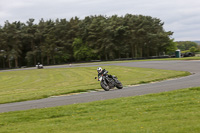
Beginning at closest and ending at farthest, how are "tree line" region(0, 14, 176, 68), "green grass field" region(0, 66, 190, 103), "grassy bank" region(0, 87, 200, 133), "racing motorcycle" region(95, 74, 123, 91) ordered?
"grassy bank" region(0, 87, 200, 133) < "racing motorcycle" region(95, 74, 123, 91) < "green grass field" region(0, 66, 190, 103) < "tree line" region(0, 14, 176, 68)

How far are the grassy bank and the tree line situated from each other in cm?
8048

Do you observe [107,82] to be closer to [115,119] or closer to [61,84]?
[115,119]

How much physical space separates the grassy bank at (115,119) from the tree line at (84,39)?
264 feet

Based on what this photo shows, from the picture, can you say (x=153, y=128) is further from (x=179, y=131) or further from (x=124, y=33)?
(x=124, y=33)

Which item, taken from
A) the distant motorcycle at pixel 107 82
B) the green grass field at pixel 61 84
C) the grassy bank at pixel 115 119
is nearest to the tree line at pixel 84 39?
the green grass field at pixel 61 84

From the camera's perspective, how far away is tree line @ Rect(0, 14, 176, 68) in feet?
303

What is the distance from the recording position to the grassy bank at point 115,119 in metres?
6.86

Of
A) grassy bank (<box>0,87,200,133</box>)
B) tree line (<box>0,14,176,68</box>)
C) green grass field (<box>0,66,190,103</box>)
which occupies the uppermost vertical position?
tree line (<box>0,14,176,68</box>)

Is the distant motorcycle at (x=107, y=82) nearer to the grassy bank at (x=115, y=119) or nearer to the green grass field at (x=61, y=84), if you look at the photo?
the green grass field at (x=61, y=84)

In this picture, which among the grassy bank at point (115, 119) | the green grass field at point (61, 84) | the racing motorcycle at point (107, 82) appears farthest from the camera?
the green grass field at point (61, 84)

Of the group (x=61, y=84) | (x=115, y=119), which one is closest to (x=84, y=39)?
(x=61, y=84)

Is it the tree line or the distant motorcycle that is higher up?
the tree line

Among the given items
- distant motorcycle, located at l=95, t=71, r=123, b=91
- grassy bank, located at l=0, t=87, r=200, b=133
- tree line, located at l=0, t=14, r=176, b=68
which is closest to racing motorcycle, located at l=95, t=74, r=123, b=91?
distant motorcycle, located at l=95, t=71, r=123, b=91

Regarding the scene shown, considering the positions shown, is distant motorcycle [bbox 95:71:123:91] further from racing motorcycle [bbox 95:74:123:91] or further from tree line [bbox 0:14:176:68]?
tree line [bbox 0:14:176:68]
